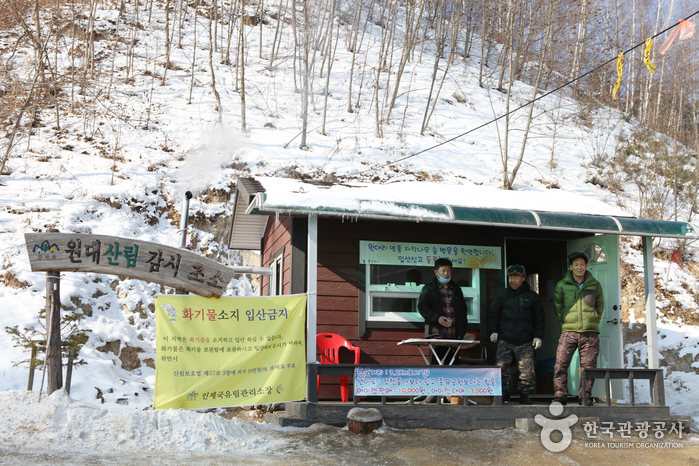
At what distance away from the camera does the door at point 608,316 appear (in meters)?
6.97

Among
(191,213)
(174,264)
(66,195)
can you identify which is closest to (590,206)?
(174,264)

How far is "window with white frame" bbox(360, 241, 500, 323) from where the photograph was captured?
22.5 ft

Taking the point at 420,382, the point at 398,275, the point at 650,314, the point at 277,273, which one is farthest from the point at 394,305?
the point at 650,314

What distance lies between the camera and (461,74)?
2567 cm

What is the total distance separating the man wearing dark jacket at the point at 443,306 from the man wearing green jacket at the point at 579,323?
1.24m

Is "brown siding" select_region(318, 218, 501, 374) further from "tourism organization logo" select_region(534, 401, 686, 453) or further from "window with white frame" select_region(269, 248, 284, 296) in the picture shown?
"tourism organization logo" select_region(534, 401, 686, 453)

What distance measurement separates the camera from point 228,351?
217 inches

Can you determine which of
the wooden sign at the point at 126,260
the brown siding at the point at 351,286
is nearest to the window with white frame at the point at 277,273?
the brown siding at the point at 351,286

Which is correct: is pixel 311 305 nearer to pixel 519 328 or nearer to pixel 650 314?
pixel 519 328

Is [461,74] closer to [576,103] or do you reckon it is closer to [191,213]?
[576,103]

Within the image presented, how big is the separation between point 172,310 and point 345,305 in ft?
7.39

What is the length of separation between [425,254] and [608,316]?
267 centimetres

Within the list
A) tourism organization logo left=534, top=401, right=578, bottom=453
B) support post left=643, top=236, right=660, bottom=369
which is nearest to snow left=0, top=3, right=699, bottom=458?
support post left=643, top=236, right=660, bottom=369

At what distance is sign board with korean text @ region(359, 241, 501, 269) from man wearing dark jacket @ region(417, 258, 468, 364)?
0.65 m
